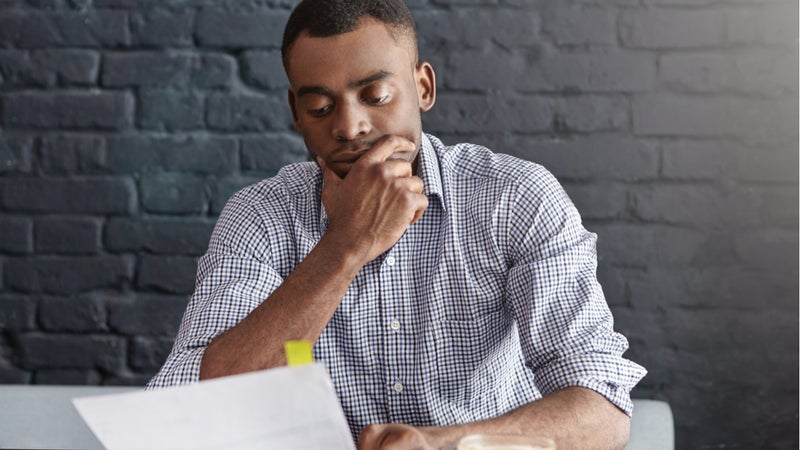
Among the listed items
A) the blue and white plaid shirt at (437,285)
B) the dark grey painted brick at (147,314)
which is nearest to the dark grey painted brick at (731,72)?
the blue and white plaid shirt at (437,285)

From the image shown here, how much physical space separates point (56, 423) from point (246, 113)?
31.2 inches

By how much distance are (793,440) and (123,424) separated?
5.27 ft

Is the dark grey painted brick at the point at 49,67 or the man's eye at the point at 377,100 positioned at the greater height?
the dark grey painted brick at the point at 49,67

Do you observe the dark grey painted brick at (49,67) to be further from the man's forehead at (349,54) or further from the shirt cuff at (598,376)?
the shirt cuff at (598,376)

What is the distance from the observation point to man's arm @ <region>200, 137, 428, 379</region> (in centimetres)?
127

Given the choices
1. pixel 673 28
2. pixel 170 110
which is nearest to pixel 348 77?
pixel 170 110

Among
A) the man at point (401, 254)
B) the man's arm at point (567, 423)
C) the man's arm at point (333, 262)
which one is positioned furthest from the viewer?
the man at point (401, 254)

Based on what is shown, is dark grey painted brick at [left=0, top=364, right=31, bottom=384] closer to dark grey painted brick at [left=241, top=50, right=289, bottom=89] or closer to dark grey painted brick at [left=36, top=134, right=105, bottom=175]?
dark grey painted brick at [left=36, top=134, right=105, bottom=175]

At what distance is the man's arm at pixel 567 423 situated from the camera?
45.1 inches

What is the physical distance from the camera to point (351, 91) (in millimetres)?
1450

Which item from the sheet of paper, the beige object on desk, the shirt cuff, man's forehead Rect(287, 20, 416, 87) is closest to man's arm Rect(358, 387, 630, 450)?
the shirt cuff

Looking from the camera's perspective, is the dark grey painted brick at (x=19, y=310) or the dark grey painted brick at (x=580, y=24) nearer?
the dark grey painted brick at (x=580, y=24)

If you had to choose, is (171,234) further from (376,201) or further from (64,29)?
(376,201)

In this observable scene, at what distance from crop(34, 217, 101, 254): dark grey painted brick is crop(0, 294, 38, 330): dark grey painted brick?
0.13m
